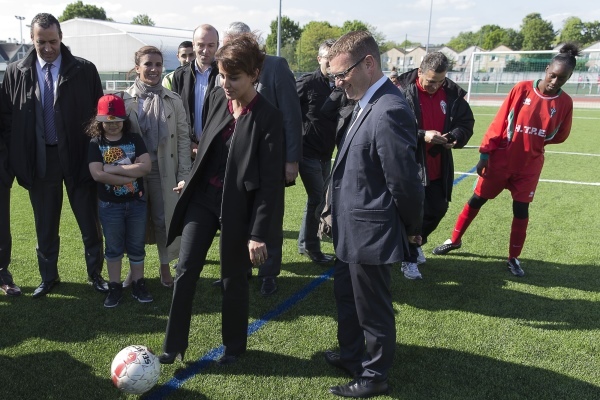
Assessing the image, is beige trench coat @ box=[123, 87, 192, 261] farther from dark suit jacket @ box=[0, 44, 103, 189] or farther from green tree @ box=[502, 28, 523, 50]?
green tree @ box=[502, 28, 523, 50]

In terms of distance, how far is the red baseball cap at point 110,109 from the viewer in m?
3.54

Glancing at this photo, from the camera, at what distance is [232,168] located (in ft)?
9.08

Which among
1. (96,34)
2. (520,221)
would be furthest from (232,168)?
(96,34)

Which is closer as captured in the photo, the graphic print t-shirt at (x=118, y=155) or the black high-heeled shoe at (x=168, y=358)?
the black high-heeled shoe at (x=168, y=358)

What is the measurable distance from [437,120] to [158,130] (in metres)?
2.40

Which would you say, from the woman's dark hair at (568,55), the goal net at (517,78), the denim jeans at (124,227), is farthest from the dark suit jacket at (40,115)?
the goal net at (517,78)

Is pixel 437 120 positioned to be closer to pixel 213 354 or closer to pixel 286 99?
pixel 286 99

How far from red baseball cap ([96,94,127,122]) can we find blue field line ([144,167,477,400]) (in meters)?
1.83

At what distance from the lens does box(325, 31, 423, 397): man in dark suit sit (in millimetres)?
2418

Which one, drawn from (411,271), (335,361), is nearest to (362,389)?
(335,361)

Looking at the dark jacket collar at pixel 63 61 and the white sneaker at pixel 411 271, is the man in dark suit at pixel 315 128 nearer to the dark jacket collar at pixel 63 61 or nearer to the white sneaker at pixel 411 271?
the white sneaker at pixel 411 271

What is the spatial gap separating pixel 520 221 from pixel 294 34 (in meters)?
82.5

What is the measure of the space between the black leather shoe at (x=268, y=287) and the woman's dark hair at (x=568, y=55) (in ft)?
10.6

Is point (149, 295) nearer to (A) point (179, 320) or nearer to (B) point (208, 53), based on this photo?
(A) point (179, 320)
